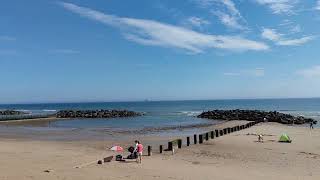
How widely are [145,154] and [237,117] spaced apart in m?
55.1

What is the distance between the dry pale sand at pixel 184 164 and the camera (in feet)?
58.1

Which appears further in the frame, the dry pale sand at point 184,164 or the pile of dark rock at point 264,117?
the pile of dark rock at point 264,117

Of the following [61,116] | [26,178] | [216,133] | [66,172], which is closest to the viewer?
[26,178]

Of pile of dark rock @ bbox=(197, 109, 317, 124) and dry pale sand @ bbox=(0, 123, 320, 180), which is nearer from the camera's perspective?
dry pale sand @ bbox=(0, 123, 320, 180)

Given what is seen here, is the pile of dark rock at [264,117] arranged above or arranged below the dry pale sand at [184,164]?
above

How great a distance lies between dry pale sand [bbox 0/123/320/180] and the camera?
58.1 ft

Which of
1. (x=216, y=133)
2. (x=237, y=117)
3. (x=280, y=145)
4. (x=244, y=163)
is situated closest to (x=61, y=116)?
(x=237, y=117)

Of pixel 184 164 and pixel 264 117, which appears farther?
pixel 264 117

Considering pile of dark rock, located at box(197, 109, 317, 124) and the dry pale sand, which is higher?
pile of dark rock, located at box(197, 109, 317, 124)

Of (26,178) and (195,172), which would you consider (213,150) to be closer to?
(195,172)

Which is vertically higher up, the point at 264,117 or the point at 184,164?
the point at 264,117

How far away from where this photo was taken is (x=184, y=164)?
21453 mm

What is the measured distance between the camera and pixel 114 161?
70.8ft

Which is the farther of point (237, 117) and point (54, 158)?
point (237, 117)
